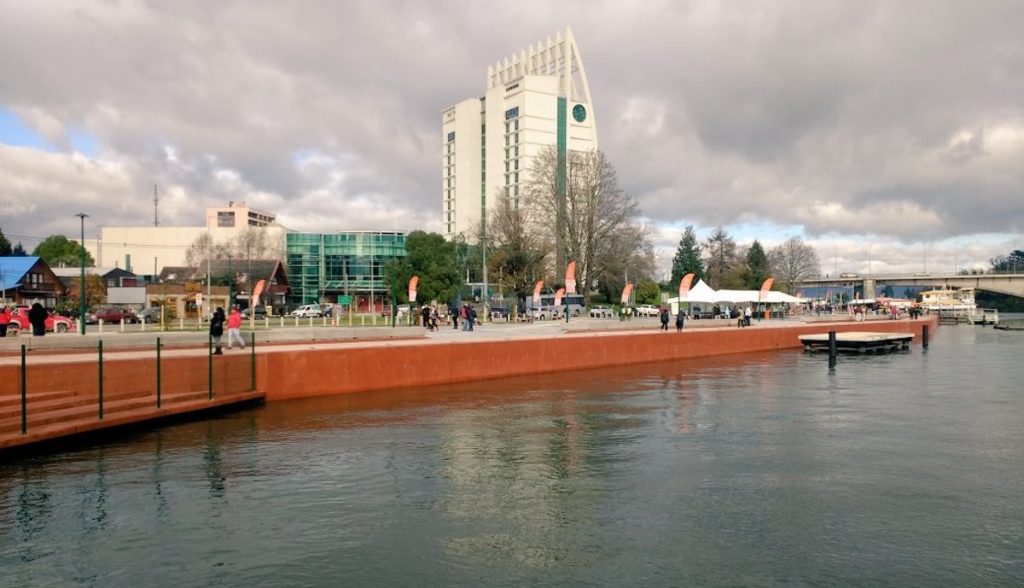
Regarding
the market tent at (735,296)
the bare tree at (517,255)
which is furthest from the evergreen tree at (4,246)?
the market tent at (735,296)

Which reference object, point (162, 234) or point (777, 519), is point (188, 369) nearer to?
point (777, 519)

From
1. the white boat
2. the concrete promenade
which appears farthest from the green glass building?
the white boat

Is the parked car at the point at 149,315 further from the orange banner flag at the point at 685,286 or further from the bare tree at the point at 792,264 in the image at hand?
the bare tree at the point at 792,264

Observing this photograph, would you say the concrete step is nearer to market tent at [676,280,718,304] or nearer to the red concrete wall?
the red concrete wall

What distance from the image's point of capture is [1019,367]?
3975 centimetres

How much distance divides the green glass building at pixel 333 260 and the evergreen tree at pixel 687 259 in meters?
45.7

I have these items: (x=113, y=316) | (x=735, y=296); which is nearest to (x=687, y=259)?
(x=735, y=296)

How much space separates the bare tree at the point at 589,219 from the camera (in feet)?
247

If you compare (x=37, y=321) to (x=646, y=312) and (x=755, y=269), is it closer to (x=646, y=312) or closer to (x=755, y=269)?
(x=646, y=312)

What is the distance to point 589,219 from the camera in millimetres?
74375

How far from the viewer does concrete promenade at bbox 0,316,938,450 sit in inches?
720

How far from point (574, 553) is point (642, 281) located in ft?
275

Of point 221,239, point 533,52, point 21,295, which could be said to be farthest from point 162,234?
point 533,52

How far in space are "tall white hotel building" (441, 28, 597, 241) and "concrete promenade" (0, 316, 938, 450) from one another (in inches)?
3109
